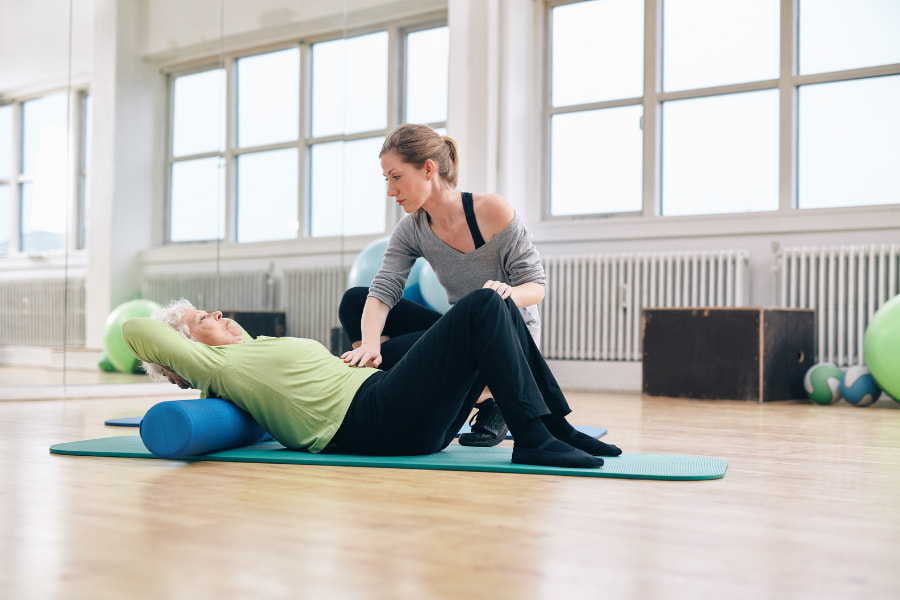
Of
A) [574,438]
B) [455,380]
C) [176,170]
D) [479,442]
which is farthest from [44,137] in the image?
[574,438]

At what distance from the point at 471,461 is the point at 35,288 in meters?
2.73

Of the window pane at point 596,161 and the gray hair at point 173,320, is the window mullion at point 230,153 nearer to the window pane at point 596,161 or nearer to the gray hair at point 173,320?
the window pane at point 596,161

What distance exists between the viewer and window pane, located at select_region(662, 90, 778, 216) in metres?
5.24

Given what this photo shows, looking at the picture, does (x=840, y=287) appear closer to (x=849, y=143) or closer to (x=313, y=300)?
(x=849, y=143)

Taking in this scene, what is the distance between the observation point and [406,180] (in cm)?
238

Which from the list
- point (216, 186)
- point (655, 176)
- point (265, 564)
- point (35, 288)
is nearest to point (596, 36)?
point (655, 176)

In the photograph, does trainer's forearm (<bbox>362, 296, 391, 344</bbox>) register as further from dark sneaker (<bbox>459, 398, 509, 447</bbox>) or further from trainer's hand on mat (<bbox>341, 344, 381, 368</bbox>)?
dark sneaker (<bbox>459, 398, 509, 447</bbox>)

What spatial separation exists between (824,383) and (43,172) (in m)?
3.79

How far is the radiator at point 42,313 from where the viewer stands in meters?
3.87

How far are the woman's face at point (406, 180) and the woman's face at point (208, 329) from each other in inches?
22.2

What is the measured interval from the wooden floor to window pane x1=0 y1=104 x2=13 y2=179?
2014 mm

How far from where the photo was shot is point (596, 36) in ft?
19.2

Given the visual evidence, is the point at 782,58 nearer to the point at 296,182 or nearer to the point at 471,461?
the point at 296,182

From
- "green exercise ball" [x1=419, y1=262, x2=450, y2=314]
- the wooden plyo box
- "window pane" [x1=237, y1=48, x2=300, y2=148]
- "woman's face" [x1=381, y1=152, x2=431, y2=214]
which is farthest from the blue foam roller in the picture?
the wooden plyo box
